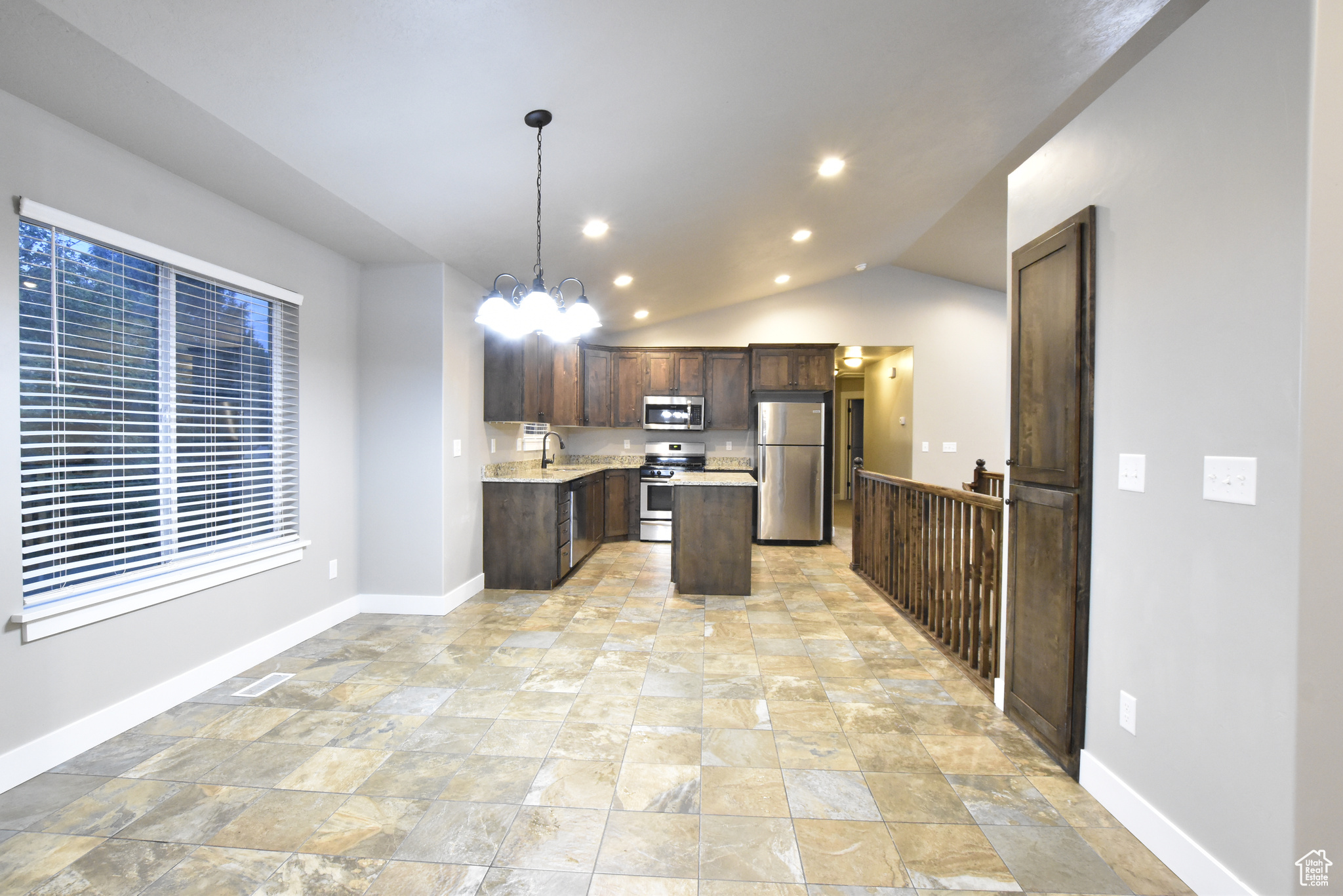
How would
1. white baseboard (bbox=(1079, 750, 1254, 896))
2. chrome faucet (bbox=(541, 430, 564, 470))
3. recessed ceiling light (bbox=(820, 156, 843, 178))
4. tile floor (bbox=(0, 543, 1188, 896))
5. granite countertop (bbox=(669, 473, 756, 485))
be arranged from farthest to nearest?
chrome faucet (bbox=(541, 430, 564, 470)), granite countertop (bbox=(669, 473, 756, 485)), recessed ceiling light (bbox=(820, 156, 843, 178)), tile floor (bbox=(0, 543, 1188, 896)), white baseboard (bbox=(1079, 750, 1254, 896))

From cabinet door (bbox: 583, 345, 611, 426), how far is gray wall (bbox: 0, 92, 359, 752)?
295 cm

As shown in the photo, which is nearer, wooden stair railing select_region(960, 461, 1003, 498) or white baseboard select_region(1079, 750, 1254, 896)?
white baseboard select_region(1079, 750, 1254, 896)

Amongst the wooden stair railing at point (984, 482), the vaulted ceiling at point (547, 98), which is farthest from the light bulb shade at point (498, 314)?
the wooden stair railing at point (984, 482)

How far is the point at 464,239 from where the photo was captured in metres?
3.36

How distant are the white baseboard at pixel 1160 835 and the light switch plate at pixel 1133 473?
928mm

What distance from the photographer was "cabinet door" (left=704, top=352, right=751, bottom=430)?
258 inches

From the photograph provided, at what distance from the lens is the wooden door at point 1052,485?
193 cm

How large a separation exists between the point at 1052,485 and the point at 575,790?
2077 mm

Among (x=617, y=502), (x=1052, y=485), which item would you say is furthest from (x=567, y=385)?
(x=1052, y=485)

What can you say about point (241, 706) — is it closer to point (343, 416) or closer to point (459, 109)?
point (343, 416)

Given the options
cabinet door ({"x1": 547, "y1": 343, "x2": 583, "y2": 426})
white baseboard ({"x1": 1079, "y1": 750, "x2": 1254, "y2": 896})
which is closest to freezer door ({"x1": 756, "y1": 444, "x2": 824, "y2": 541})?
cabinet door ({"x1": 547, "y1": 343, "x2": 583, "y2": 426})

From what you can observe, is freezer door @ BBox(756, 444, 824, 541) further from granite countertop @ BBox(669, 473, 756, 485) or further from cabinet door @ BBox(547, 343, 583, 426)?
cabinet door @ BBox(547, 343, 583, 426)

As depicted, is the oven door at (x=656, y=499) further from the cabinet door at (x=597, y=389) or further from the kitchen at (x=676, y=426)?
the cabinet door at (x=597, y=389)

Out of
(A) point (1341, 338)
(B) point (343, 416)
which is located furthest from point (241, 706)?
(A) point (1341, 338)
